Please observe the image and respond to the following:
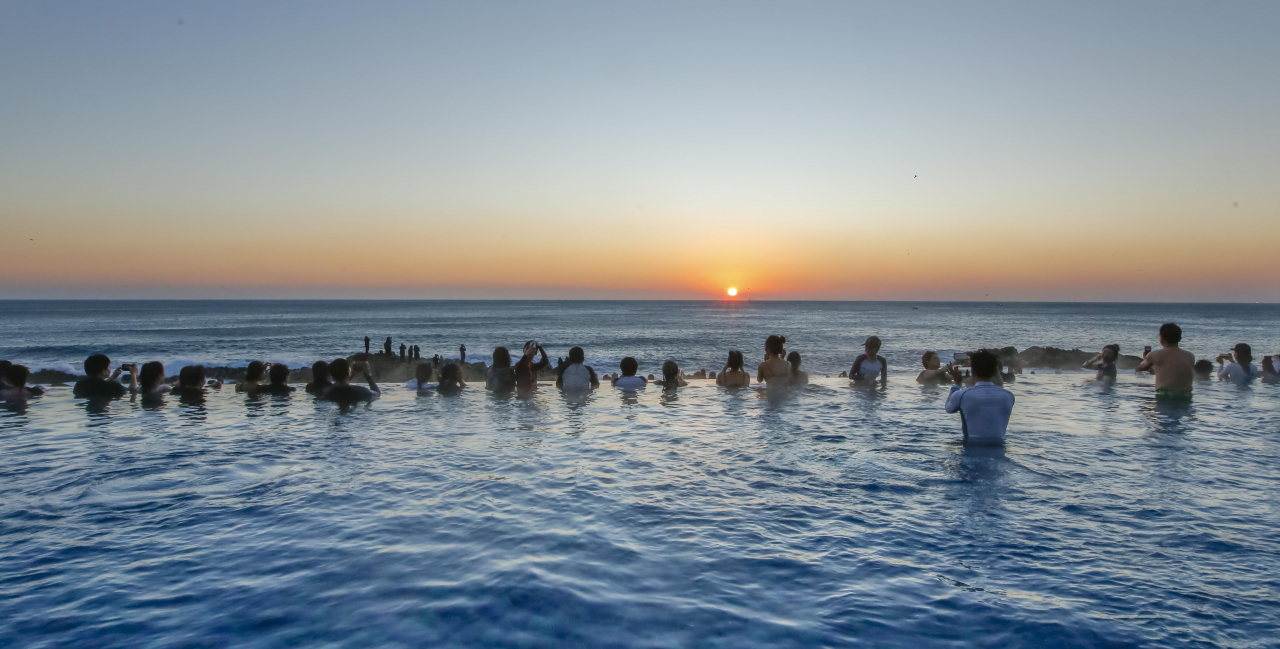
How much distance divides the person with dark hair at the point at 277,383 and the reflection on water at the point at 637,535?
3.93 metres

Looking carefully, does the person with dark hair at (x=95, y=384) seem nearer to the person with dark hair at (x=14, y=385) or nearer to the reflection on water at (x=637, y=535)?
the person with dark hair at (x=14, y=385)

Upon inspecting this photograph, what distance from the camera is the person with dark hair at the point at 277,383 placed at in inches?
615

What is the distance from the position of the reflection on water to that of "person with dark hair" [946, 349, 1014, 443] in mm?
268

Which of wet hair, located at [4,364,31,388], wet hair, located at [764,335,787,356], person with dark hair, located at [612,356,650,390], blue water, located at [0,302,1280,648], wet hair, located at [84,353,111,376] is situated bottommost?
blue water, located at [0,302,1280,648]

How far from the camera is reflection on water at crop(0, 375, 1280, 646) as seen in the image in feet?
14.8

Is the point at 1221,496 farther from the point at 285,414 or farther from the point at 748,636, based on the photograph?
the point at 285,414

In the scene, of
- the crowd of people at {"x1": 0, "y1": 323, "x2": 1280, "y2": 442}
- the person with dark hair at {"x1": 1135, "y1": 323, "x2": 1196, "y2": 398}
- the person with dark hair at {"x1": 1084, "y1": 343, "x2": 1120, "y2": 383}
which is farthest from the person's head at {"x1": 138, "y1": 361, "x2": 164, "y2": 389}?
the person with dark hair at {"x1": 1084, "y1": 343, "x2": 1120, "y2": 383}

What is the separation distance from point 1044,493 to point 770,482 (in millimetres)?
3266

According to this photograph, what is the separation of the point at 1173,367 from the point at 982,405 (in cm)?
828

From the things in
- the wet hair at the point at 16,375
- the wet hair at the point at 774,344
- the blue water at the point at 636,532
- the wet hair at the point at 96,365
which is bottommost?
the blue water at the point at 636,532

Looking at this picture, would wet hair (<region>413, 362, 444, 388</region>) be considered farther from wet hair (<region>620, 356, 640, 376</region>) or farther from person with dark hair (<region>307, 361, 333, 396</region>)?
wet hair (<region>620, 356, 640, 376</region>)

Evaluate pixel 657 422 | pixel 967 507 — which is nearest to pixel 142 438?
pixel 657 422

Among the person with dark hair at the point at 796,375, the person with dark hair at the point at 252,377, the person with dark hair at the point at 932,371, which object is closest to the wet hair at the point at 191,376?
the person with dark hair at the point at 252,377

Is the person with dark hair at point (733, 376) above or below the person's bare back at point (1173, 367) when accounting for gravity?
below
